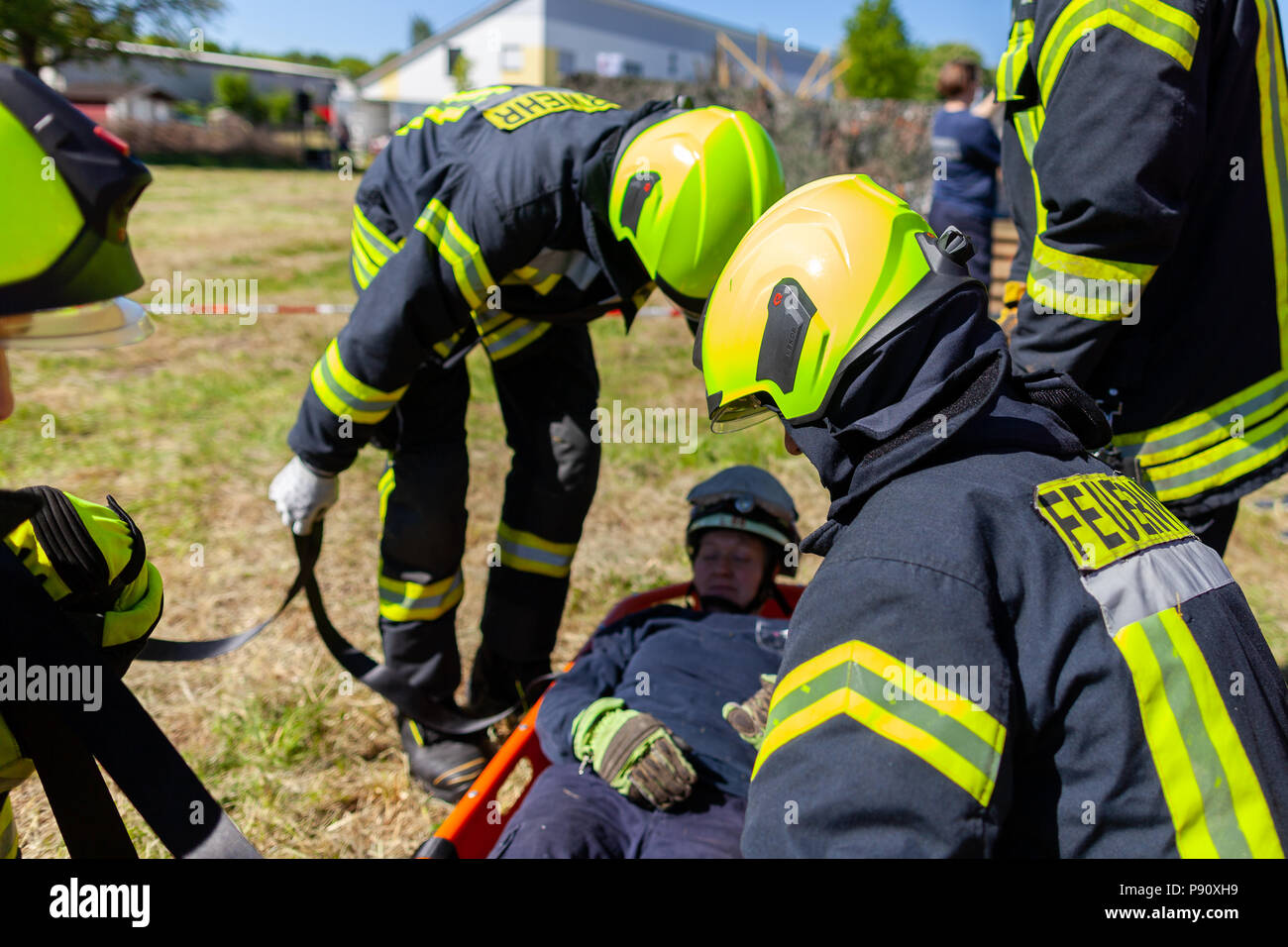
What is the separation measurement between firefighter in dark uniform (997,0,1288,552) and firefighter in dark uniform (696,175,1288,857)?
31.4 inches

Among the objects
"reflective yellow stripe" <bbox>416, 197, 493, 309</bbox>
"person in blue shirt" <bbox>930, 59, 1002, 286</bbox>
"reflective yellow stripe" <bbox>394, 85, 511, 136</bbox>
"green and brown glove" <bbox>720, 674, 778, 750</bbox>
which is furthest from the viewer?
"person in blue shirt" <bbox>930, 59, 1002, 286</bbox>

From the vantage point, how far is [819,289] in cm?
145

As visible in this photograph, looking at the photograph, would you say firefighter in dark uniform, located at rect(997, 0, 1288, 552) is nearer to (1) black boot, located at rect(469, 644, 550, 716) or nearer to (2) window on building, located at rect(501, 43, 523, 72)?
(1) black boot, located at rect(469, 644, 550, 716)

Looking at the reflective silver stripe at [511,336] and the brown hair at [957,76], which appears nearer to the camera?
the reflective silver stripe at [511,336]

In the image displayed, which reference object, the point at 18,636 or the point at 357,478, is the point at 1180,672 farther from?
the point at 357,478

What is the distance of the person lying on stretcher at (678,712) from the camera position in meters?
2.28

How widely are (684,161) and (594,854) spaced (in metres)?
1.71

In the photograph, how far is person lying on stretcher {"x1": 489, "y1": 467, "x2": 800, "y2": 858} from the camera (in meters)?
2.28

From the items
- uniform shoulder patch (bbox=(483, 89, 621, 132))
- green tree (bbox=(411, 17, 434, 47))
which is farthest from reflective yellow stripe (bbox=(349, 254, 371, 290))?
green tree (bbox=(411, 17, 434, 47))

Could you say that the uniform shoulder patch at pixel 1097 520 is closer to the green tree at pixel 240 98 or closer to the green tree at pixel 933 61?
the green tree at pixel 933 61

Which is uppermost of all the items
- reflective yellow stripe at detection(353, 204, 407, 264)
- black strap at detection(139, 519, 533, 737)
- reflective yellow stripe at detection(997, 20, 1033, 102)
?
reflective yellow stripe at detection(997, 20, 1033, 102)

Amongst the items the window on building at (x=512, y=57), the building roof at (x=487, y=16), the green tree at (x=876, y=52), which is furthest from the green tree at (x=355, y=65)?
the green tree at (x=876, y=52)
